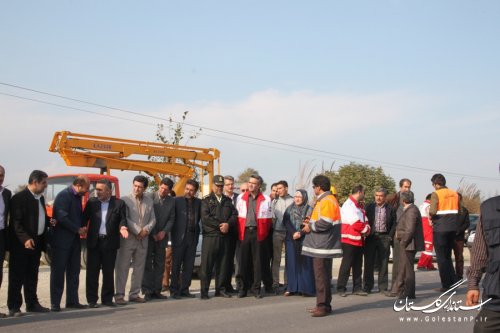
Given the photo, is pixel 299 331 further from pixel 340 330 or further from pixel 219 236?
pixel 219 236

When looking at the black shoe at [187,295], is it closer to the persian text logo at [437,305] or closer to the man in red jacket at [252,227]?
the man in red jacket at [252,227]

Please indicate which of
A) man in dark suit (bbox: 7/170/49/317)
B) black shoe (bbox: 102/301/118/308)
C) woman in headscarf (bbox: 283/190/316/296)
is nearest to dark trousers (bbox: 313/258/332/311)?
woman in headscarf (bbox: 283/190/316/296)

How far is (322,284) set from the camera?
9.93 m

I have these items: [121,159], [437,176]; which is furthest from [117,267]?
[121,159]

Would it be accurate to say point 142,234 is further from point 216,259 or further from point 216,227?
point 216,259

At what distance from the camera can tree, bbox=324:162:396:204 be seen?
36438 millimetres

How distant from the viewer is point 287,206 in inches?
517

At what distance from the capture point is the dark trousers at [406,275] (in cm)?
1205

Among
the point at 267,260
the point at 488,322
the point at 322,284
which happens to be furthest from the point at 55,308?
the point at 488,322

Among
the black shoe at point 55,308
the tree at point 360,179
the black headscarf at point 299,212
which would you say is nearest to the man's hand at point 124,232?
the black shoe at point 55,308

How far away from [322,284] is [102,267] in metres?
3.53

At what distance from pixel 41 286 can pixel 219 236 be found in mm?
4279

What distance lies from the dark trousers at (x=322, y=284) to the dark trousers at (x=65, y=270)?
3635 mm

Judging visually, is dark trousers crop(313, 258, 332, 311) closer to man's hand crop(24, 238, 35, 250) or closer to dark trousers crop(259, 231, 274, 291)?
dark trousers crop(259, 231, 274, 291)
